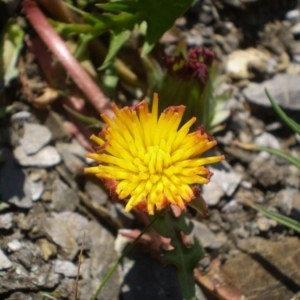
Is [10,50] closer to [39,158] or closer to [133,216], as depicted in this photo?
[39,158]

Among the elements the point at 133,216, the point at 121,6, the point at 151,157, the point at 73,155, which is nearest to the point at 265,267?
the point at 133,216

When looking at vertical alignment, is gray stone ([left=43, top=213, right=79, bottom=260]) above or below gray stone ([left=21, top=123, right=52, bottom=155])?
below

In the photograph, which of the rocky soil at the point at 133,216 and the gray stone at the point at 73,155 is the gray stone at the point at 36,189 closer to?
the rocky soil at the point at 133,216

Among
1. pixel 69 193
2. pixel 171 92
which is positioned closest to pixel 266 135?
pixel 171 92

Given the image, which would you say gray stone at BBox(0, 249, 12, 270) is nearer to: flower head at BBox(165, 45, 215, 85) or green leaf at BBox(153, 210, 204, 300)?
green leaf at BBox(153, 210, 204, 300)

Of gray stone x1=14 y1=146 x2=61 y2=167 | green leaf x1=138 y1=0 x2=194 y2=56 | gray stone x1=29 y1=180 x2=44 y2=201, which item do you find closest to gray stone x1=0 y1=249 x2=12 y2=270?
gray stone x1=29 y1=180 x2=44 y2=201

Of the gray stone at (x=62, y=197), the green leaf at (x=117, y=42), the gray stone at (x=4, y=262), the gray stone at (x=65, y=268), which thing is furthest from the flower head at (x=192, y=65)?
the gray stone at (x=4, y=262)
